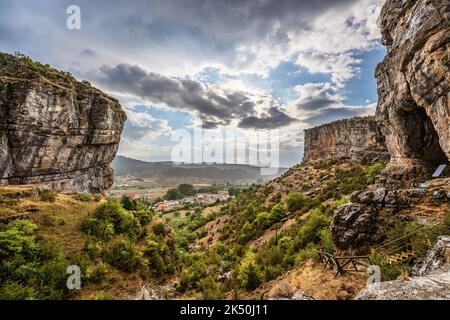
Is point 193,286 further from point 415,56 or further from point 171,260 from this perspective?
point 415,56

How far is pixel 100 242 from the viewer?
443 inches

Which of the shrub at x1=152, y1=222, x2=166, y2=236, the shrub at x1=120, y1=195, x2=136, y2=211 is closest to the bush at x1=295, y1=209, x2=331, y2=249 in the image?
the shrub at x1=152, y1=222, x2=166, y2=236

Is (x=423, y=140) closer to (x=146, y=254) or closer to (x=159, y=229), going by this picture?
(x=159, y=229)

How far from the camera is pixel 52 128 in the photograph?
72.3 ft

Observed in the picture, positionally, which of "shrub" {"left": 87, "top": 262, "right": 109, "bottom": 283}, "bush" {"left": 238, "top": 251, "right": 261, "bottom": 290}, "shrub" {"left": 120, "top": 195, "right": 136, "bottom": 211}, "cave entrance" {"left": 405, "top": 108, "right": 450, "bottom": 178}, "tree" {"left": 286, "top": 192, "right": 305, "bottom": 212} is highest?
"cave entrance" {"left": 405, "top": 108, "right": 450, "bottom": 178}

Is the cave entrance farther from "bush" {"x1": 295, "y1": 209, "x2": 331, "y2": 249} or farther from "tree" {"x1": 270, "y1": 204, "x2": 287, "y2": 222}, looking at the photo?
"tree" {"x1": 270, "y1": 204, "x2": 287, "y2": 222}

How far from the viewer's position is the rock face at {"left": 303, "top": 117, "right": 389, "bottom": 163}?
37.0 m

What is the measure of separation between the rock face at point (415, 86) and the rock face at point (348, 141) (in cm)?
1818

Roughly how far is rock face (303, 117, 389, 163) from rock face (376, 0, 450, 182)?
18181 mm

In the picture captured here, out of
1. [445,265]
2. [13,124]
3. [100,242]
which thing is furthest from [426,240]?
[13,124]

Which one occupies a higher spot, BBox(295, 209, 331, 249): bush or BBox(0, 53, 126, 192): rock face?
→ BBox(0, 53, 126, 192): rock face

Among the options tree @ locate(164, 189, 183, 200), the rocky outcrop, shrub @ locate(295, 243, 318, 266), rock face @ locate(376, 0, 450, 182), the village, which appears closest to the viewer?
the rocky outcrop

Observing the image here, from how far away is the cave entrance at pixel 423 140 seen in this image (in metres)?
16.1

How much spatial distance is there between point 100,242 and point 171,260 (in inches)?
186
